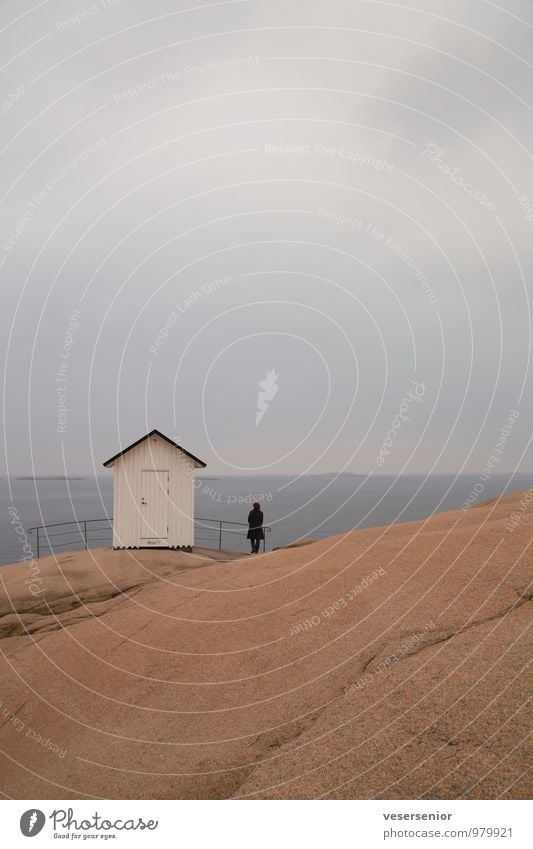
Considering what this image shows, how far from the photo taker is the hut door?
2445cm

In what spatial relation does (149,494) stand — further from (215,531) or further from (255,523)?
(215,531)

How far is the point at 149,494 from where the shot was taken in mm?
24516

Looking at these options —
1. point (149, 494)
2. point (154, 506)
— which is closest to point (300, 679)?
point (154, 506)

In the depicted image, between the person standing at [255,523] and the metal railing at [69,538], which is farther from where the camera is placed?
the metal railing at [69,538]

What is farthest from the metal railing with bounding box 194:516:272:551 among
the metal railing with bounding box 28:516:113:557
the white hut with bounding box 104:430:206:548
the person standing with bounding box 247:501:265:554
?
the metal railing with bounding box 28:516:113:557

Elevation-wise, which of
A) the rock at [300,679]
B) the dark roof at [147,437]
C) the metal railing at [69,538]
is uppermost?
the dark roof at [147,437]

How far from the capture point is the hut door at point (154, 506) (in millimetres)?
24453

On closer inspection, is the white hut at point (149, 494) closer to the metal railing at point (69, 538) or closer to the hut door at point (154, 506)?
the hut door at point (154, 506)

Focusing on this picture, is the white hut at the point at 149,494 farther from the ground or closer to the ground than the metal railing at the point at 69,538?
farther from the ground

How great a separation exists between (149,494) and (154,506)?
51cm

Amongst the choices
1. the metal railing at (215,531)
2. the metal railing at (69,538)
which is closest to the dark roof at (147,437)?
the metal railing at (215,531)

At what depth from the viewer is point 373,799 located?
6.04 metres

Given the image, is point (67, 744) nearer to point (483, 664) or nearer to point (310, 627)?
point (310, 627)
